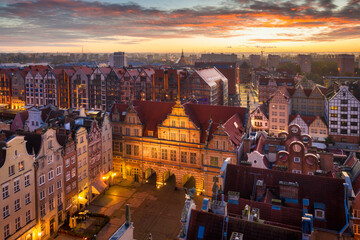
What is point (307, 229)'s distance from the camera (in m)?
25.9

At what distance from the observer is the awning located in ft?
201

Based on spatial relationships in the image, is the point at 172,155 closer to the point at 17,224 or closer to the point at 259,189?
the point at 259,189

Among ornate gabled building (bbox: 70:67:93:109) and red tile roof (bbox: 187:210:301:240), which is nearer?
red tile roof (bbox: 187:210:301:240)

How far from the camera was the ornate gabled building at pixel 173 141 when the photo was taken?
6038 centimetres

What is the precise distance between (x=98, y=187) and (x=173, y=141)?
17348 mm

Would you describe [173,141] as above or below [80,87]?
below

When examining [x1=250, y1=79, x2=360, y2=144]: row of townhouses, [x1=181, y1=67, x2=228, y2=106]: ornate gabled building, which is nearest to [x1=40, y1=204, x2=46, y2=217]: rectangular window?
[x1=250, y1=79, x2=360, y2=144]: row of townhouses

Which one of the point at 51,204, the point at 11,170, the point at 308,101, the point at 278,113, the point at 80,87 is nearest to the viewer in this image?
the point at 11,170

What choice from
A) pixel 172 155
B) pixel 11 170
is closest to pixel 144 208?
pixel 172 155

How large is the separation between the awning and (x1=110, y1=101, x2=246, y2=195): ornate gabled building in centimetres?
784

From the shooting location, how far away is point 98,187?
203ft

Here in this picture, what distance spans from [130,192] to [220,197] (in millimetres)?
30468

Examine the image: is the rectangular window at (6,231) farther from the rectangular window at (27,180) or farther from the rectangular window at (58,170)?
the rectangular window at (58,170)

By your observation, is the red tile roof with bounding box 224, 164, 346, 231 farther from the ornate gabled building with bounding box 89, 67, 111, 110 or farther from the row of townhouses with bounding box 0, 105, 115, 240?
the ornate gabled building with bounding box 89, 67, 111, 110
